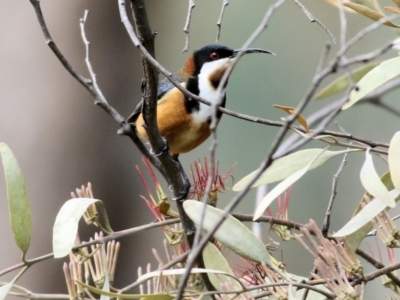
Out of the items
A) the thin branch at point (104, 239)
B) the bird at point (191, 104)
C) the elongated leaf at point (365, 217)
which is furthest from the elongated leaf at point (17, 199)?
the bird at point (191, 104)

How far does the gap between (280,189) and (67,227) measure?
0.97 feet

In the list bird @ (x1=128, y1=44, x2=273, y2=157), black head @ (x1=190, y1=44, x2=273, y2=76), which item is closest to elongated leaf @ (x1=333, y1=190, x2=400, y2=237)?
bird @ (x1=128, y1=44, x2=273, y2=157)

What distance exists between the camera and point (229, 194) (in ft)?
10.7

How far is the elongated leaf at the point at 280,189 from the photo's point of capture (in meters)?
0.75

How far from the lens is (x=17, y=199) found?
0.86 m

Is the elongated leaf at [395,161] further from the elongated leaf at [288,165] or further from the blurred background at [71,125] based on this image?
the blurred background at [71,125]

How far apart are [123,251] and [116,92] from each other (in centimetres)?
69

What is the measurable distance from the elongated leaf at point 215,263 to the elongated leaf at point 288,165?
91 mm

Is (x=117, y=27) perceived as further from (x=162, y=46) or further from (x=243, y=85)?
(x=243, y=85)

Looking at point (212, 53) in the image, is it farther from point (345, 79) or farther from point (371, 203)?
point (371, 203)

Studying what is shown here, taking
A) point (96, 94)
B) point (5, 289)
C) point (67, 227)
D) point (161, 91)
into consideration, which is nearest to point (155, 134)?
point (96, 94)

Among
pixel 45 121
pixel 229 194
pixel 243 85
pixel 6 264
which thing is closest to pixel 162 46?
pixel 243 85

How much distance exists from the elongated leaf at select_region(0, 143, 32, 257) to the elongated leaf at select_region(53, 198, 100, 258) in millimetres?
51

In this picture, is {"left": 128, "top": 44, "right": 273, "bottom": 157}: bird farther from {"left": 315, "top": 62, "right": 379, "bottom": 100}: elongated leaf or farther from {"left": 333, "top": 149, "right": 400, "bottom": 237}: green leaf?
{"left": 333, "top": 149, "right": 400, "bottom": 237}: green leaf
